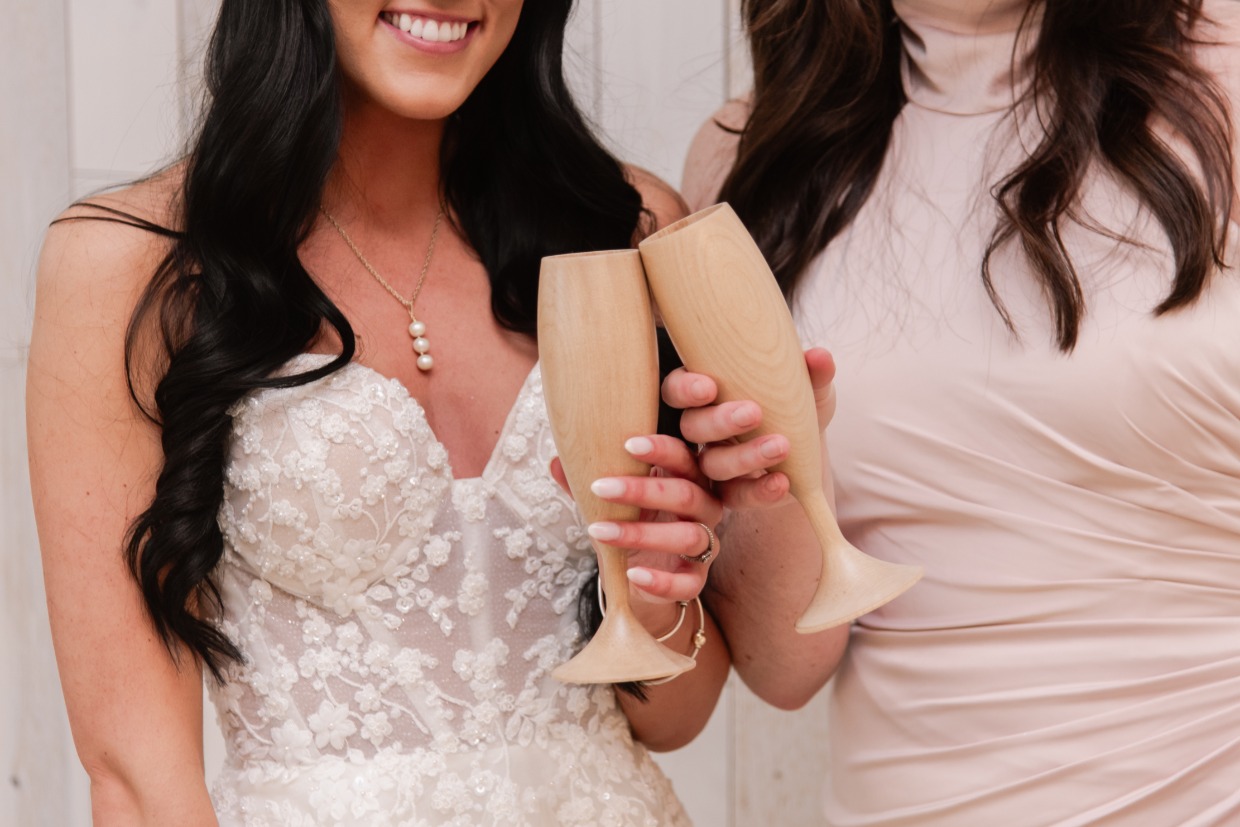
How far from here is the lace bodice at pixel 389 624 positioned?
116cm

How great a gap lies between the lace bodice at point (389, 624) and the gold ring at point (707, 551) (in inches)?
7.9

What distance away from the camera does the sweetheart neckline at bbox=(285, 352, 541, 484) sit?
3.88 ft

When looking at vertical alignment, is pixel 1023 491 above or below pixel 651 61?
below

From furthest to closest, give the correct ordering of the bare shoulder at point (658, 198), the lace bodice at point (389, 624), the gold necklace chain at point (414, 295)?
1. the bare shoulder at point (658, 198)
2. the gold necklace chain at point (414, 295)
3. the lace bodice at point (389, 624)

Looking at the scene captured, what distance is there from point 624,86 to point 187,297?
4.01 ft

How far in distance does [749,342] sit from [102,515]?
56cm

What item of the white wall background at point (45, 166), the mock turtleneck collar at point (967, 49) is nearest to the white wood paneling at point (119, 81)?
the white wall background at point (45, 166)

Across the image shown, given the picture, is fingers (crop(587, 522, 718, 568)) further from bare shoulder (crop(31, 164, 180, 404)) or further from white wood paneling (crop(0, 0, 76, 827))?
white wood paneling (crop(0, 0, 76, 827))

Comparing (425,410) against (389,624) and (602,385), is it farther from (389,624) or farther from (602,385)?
(602,385)

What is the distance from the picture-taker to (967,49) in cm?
136

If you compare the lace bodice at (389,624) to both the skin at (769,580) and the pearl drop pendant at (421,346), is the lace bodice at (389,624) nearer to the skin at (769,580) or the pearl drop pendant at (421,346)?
the pearl drop pendant at (421,346)

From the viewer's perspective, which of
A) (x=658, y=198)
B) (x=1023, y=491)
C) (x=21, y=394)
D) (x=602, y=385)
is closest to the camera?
(x=602, y=385)

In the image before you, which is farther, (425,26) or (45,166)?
(45,166)

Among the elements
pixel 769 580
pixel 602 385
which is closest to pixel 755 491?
pixel 602 385
